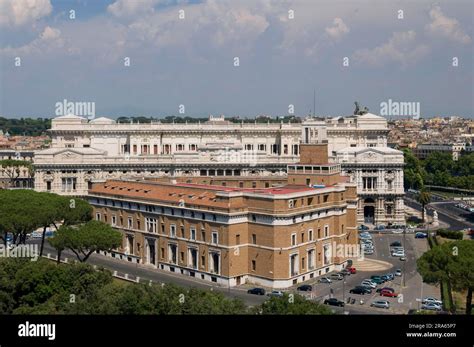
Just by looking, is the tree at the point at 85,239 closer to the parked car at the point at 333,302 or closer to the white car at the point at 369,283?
the parked car at the point at 333,302

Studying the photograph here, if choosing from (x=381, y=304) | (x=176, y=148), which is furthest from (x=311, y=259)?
(x=176, y=148)

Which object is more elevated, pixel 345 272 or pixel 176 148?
pixel 176 148

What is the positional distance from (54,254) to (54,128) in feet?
85.9

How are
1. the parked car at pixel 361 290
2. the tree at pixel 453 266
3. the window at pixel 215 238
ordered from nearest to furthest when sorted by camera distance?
the tree at pixel 453 266 < the parked car at pixel 361 290 < the window at pixel 215 238

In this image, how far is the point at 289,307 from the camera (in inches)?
1125

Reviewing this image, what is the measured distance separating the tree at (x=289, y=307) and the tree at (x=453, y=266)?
9506 mm

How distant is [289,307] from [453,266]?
10963mm

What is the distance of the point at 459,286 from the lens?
35.7m

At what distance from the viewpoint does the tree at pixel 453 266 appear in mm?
35219

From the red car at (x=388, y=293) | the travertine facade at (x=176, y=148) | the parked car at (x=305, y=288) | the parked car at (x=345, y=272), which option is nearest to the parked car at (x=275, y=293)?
the parked car at (x=305, y=288)

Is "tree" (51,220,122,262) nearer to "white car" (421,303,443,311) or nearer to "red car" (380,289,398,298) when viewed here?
"red car" (380,289,398,298)

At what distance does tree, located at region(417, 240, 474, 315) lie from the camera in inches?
1387

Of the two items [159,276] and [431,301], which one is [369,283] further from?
[159,276]
